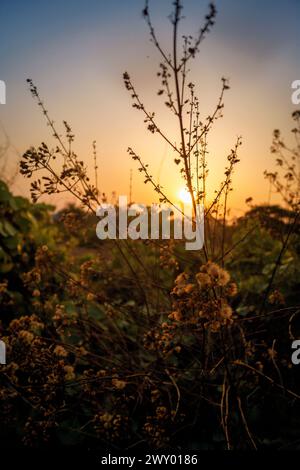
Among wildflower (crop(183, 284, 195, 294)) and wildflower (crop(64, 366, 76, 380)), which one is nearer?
wildflower (crop(183, 284, 195, 294))

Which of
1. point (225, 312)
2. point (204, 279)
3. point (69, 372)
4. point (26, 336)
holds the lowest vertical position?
point (69, 372)

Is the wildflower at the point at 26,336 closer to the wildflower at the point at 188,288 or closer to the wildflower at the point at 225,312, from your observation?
the wildflower at the point at 188,288

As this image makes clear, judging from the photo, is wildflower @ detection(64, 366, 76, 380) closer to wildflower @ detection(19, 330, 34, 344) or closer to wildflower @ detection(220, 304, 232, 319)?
wildflower @ detection(19, 330, 34, 344)

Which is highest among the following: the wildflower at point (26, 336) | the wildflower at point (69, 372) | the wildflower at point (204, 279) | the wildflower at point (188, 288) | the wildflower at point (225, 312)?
the wildflower at point (204, 279)

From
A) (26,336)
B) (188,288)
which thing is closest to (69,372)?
(26,336)

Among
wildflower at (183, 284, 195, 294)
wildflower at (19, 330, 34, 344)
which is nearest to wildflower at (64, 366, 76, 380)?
wildflower at (19, 330, 34, 344)

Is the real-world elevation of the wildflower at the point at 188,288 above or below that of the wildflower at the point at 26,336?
above

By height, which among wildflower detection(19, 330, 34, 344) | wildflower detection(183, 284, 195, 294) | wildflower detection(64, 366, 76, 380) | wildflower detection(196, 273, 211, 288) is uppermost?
wildflower detection(196, 273, 211, 288)

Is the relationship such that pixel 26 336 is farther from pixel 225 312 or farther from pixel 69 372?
pixel 225 312

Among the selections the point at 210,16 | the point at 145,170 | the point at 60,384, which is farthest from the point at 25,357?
the point at 210,16

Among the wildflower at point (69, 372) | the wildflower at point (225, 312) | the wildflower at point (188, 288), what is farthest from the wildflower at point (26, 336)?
the wildflower at point (225, 312)

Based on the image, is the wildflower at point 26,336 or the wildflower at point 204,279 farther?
the wildflower at point 26,336

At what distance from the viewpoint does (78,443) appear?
2.64m

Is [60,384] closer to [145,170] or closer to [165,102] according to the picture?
[145,170]
